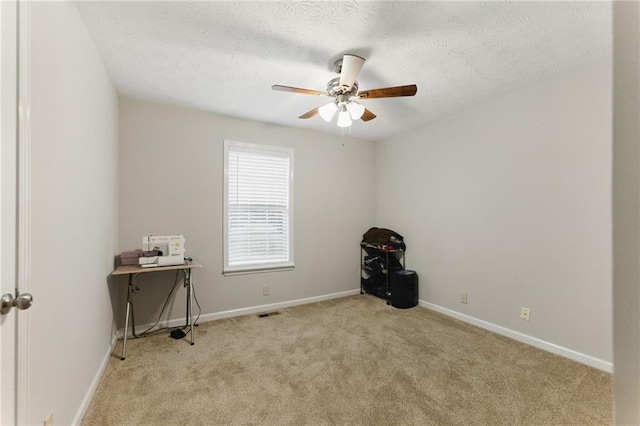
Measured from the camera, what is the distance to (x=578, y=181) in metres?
2.37

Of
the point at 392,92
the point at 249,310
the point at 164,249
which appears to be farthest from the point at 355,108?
the point at 249,310

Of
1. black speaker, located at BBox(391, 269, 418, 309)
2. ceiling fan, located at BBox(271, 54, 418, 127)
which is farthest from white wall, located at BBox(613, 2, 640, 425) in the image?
black speaker, located at BBox(391, 269, 418, 309)

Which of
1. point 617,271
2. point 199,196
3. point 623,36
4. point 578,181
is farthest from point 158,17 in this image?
point 578,181

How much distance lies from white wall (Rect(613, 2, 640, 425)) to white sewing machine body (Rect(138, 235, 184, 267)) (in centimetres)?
302

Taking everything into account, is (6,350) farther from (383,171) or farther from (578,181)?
(383,171)

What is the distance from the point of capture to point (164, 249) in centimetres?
278

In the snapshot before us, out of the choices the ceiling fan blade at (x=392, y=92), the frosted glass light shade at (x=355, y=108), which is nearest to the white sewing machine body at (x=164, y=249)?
the frosted glass light shade at (x=355, y=108)

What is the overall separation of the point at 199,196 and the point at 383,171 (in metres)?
2.81

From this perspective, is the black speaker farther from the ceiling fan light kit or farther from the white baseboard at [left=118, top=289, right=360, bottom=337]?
the ceiling fan light kit

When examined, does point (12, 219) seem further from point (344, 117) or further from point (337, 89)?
point (344, 117)

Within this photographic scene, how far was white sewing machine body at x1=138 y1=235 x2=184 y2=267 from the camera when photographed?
2.66m

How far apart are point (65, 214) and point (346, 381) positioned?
2096 millimetres

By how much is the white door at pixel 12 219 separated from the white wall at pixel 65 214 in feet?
0.37

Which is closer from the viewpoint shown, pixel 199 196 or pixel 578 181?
pixel 578 181
